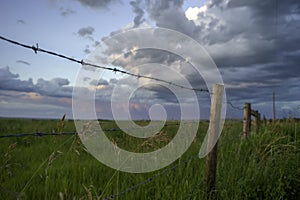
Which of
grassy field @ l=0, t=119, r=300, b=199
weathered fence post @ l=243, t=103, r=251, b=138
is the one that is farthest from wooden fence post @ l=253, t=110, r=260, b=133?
grassy field @ l=0, t=119, r=300, b=199

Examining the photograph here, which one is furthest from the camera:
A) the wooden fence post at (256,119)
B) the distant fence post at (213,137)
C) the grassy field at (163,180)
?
the wooden fence post at (256,119)

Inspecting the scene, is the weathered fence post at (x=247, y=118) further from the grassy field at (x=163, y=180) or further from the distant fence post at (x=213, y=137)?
the distant fence post at (x=213, y=137)

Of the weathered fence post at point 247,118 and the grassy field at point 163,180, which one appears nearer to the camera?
the grassy field at point 163,180

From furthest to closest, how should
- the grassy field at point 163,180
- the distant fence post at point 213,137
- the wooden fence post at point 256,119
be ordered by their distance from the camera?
the wooden fence post at point 256,119
the distant fence post at point 213,137
the grassy field at point 163,180

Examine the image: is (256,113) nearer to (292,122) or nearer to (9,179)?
(292,122)

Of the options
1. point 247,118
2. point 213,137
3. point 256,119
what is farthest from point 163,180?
point 256,119

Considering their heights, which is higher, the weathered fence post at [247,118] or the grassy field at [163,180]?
the weathered fence post at [247,118]

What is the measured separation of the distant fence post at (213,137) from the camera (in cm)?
343

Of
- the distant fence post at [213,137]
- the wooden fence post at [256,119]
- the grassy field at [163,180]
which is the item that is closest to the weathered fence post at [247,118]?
the grassy field at [163,180]

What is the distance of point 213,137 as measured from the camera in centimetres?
350

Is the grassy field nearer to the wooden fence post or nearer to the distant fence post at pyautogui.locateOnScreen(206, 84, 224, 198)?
the distant fence post at pyautogui.locateOnScreen(206, 84, 224, 198)

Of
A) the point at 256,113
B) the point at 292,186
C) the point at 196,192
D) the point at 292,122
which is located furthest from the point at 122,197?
the point at 292,122

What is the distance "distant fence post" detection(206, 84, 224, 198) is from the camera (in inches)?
135

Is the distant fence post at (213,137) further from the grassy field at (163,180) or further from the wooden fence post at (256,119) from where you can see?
the wooden fence post at (256,119)
